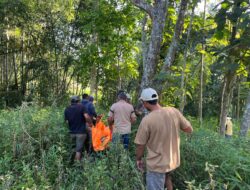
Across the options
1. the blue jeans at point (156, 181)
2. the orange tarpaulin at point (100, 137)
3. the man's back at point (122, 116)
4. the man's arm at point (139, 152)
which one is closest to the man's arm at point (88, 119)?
the orange tarpaulin at point (100, 137)

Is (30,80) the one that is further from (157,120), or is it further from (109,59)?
(157,120)

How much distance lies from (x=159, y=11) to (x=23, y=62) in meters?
9.63

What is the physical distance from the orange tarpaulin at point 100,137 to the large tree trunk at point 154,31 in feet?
5.32

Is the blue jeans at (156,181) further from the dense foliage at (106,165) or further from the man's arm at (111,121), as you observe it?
the man's arm at (111,121)

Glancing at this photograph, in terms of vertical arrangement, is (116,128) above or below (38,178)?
above

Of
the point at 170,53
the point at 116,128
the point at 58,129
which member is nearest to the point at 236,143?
the point at 116,128

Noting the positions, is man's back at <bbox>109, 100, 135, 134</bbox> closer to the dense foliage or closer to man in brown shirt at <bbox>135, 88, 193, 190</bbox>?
the dense foliage

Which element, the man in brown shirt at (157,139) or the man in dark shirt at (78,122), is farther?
the man in dark shirt at (78,122)

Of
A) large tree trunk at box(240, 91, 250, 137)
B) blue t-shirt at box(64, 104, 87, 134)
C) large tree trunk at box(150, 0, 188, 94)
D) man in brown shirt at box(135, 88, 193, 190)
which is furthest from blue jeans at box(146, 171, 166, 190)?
large tree trunk at box(150, 0, 188, 94)

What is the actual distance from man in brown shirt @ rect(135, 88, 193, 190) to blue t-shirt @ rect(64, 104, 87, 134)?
2523 mm

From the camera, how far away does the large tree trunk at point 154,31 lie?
276 inches

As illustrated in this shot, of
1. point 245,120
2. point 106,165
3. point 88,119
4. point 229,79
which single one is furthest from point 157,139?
point 229,79

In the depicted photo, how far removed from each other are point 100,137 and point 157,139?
2371 mm

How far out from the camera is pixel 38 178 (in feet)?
13.9
